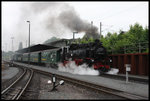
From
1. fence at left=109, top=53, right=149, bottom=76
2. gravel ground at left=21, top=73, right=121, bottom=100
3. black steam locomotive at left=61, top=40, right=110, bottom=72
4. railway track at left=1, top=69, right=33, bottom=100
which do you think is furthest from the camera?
black steam locomotive at left=61, top=40, right=110, bottom=72

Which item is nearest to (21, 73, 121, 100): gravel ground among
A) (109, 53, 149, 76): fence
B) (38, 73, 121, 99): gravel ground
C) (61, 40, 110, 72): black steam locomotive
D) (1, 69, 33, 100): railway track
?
(38, 73, 121, 99): gravel ground

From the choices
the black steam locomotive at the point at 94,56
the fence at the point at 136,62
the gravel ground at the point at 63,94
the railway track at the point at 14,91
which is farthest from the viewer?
the black steam locomotive at the point at 94,56

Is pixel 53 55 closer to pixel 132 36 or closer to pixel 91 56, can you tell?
pixel 91 56

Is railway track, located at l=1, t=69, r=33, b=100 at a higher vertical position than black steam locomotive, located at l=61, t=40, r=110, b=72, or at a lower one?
lower

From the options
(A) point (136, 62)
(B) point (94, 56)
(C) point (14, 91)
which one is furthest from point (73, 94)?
(A) point (136, 62)

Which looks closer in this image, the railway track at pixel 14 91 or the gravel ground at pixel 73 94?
the gravel ground at pixel 73 94

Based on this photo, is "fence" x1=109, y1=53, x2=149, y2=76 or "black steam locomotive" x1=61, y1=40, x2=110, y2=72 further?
"black steam locomotive" x1=61, y1=40, x2=110, y2=72

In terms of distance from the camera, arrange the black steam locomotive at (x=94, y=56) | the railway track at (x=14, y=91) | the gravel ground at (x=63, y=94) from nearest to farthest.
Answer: the gravel ground at (x=63, y=94) < the railway track at (x=14, y=91) < the black steam locomotive at (x=94, y=56)

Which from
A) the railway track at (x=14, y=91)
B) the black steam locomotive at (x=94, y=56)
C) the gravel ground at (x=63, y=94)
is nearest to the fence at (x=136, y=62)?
the black steam locomotive at (x=94, y=56)

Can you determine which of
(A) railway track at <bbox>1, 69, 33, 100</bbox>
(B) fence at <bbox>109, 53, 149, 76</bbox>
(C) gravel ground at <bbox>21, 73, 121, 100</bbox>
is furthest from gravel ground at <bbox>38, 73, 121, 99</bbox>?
(B) fence at <bbox>109, 53, 149, 76</bbox>

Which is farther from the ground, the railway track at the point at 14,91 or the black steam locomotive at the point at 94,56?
the black steam locomotive at the point at 94,56

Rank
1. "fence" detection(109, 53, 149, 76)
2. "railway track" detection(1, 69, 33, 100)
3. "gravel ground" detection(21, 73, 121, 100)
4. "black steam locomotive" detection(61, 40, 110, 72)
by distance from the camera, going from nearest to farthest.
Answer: "gravel ground" detection(21, 73, 121, 100)
"railway track" detection(1, 69, 33, 100)
"fence" detection(109, 53, 149, 76)
"black steam locomotive" detection(61, 40, 110, 72)

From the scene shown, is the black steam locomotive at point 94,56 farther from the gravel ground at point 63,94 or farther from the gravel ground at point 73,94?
the gravel ground at point 73,94

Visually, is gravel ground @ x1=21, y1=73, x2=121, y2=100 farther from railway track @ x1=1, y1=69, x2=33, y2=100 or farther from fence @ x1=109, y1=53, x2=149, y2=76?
fence @ x1=109, y1=53, x2=149, y2=76
